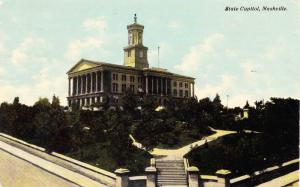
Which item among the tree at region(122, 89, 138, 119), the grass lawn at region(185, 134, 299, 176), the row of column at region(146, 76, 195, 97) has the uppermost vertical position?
the row of column at region(146, 76, 195, 97)

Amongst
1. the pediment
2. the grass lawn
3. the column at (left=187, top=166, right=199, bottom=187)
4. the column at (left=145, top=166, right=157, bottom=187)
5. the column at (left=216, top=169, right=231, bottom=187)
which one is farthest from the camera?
the pediment

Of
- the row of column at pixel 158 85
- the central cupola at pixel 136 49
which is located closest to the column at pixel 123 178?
the row of column at pixel 158 85

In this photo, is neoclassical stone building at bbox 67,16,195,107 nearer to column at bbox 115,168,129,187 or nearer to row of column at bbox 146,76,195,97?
row of column at bbox 146,76,195,97

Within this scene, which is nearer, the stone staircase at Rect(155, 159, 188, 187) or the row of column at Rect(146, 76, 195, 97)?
the stone staircase at Rect(155, 159, 188, 187)

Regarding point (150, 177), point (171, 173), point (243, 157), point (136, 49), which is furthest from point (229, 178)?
A: point (136, 49)

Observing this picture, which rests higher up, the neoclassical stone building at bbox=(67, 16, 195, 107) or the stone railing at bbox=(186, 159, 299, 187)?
the neoclassical stone building at bbox=(67, 16, 195, 107)

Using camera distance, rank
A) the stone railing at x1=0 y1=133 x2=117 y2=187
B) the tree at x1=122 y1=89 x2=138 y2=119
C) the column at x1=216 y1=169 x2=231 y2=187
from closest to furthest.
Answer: the column at x1=216 y1=169 x2=231 y2=187 → the stone railing at x1=0 y1=133 x2=117 y2=187 → the tree at x1=122 y1=89 x2=138 y2=119

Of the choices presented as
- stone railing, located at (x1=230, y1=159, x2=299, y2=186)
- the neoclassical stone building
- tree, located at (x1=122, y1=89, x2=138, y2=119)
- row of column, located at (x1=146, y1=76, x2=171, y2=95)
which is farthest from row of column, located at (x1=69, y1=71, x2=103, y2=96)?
stone railing, located at (x1=230, y1=159, x2=299, y2=186)
